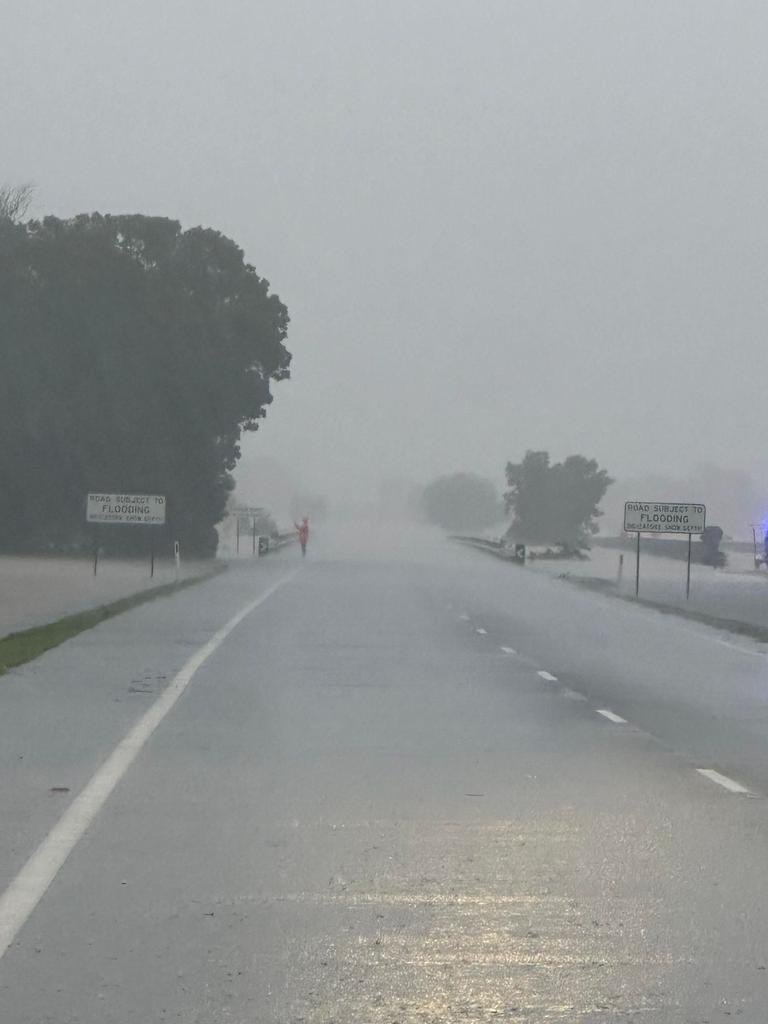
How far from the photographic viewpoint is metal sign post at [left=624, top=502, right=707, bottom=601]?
59938 mm

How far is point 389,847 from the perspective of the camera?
10.8 metres

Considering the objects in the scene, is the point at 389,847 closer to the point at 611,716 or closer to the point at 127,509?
the point at 611,716

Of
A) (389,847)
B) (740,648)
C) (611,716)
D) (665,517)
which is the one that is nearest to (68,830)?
(389,847)

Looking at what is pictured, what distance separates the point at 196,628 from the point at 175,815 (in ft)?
70.8

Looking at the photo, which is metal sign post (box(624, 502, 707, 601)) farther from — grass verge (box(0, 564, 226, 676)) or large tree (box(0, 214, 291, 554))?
large tree (box(0, 214, 291, 554))

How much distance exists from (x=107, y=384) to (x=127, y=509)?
23.5 m

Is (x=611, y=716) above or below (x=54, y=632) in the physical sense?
above

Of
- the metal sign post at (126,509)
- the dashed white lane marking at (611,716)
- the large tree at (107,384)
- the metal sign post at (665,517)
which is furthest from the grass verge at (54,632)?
the large tree at (107,384)

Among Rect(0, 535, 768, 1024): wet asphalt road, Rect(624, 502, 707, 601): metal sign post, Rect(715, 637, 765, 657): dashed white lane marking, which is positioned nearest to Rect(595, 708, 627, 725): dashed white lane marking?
Rect(0, 535, 768, 1024): wet asphalt road

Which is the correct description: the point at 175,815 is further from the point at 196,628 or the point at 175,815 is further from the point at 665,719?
the point at 196,628

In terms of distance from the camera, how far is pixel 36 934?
8344mm

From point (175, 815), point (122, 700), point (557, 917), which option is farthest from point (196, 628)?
point (557, 917)

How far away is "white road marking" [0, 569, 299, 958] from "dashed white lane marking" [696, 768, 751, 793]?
4285 mm

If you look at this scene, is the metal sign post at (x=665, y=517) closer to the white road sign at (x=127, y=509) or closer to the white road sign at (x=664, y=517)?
the white road sign at (x=664, y=517)
